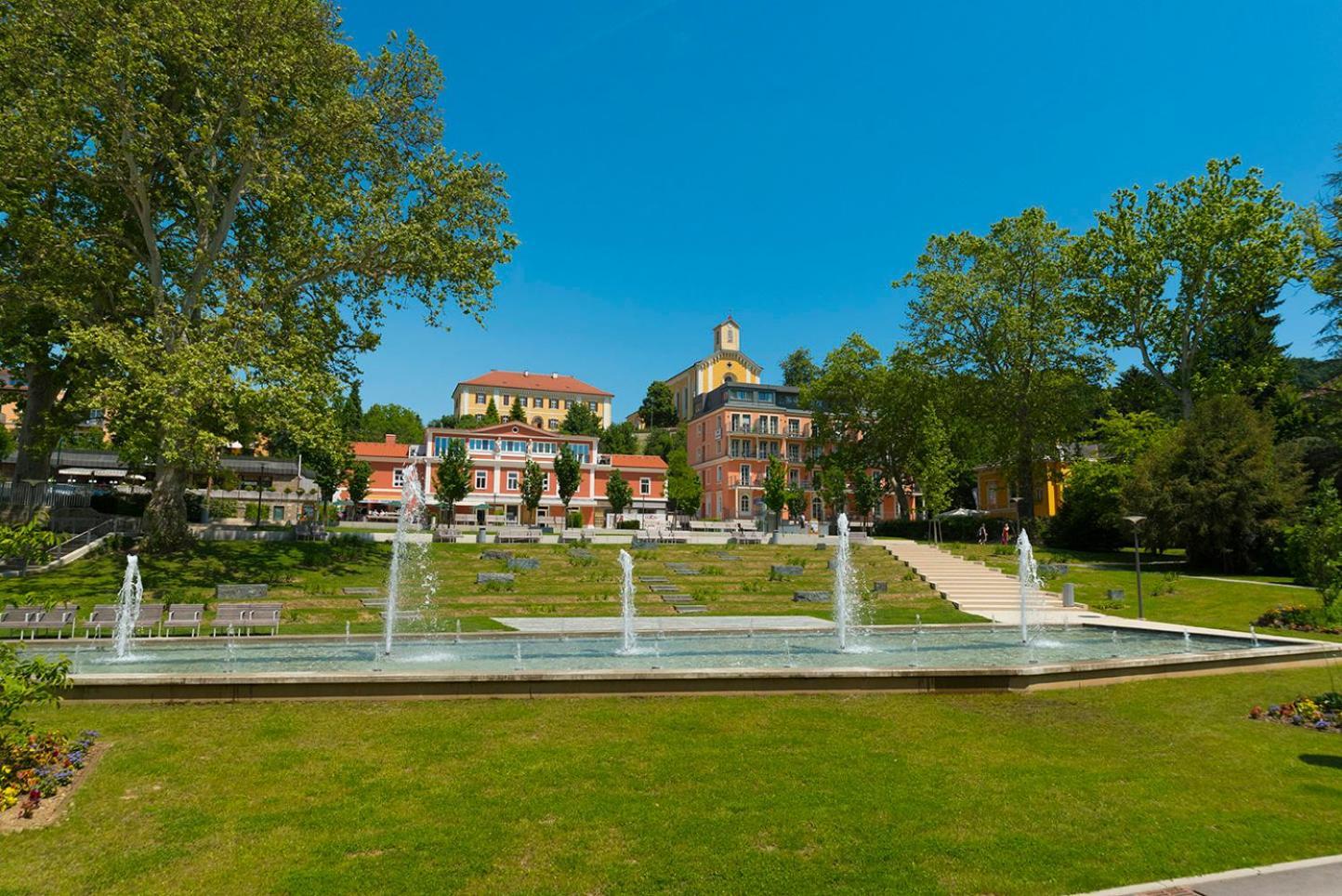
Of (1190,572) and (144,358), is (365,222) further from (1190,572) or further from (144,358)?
(1190,572)

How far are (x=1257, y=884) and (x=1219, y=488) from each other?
3045cm

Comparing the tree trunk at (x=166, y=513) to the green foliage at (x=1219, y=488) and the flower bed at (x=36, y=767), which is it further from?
the green foliage at (x=1219, y=488)

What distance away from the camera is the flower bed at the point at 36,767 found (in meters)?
6.54

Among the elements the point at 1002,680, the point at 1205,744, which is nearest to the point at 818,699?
the point at 1002,680

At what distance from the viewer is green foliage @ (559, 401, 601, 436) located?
96.4 m

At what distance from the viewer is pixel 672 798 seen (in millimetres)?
6891

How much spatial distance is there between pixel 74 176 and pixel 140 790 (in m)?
24.5

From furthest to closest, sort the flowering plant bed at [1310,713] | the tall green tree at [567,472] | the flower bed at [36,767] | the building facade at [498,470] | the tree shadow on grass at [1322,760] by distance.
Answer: the building facade at [498,470] < the tall green tree at [567,472] < the flowering plant bed at [1310,713] < the tree shadow on grass at [1322,760] < the flower bed at [36,767]

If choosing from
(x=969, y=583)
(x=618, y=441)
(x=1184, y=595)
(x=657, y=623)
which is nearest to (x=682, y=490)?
(x=618, y=441)

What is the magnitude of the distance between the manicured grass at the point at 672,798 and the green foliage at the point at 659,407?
4134 inches

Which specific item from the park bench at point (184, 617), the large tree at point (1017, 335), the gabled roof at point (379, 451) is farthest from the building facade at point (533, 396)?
the park bench at point (184, 617)

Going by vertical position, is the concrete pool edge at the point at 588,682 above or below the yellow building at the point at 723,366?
below

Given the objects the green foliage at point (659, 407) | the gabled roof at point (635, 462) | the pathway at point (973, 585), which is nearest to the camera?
the pathway at point (973, 585)

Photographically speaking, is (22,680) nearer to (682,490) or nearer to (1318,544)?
(1318,544)
